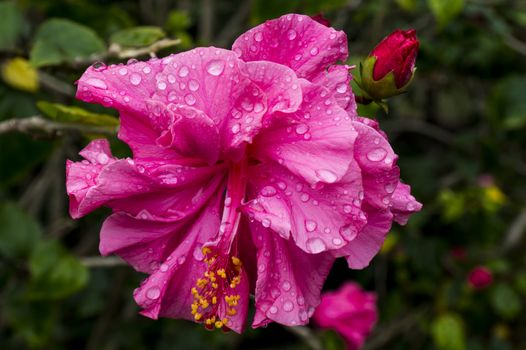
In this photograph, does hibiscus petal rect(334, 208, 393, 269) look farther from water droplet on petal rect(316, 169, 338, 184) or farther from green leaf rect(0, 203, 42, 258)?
green leaf rect(0, 203, 42, 258)

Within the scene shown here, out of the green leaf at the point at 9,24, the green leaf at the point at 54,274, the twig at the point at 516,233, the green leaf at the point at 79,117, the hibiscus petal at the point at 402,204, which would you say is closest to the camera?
the hibiscus petal at the point at 402,204

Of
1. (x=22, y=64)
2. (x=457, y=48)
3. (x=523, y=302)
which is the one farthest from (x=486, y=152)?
(x=22, y=64)

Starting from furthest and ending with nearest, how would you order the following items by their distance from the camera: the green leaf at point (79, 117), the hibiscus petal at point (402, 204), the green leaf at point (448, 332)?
1. the green leaf at point (448, 332)
2. the green leaf at point (79, 117)
3. the hibiscus petal at point (402, 204)

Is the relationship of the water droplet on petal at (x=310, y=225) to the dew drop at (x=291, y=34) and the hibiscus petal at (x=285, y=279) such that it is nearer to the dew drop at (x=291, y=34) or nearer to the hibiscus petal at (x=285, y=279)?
the hibiscus petal at (x=285, y=279)

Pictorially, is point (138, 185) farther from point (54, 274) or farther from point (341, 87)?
point (54, 274)

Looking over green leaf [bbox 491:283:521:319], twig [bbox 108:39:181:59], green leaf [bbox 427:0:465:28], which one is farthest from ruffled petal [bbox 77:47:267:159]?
green leaf [bbox 491:283:521:319]

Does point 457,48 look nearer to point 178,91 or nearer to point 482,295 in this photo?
point 482,295

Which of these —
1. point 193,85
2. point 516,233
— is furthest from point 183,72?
point 516,233

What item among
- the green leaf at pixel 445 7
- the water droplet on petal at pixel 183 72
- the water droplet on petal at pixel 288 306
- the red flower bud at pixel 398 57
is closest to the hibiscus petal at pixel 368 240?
the water droplet on petal at pixel 288 306

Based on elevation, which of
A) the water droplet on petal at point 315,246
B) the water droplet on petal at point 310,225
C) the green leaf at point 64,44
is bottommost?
the green leaf at point 64,44
